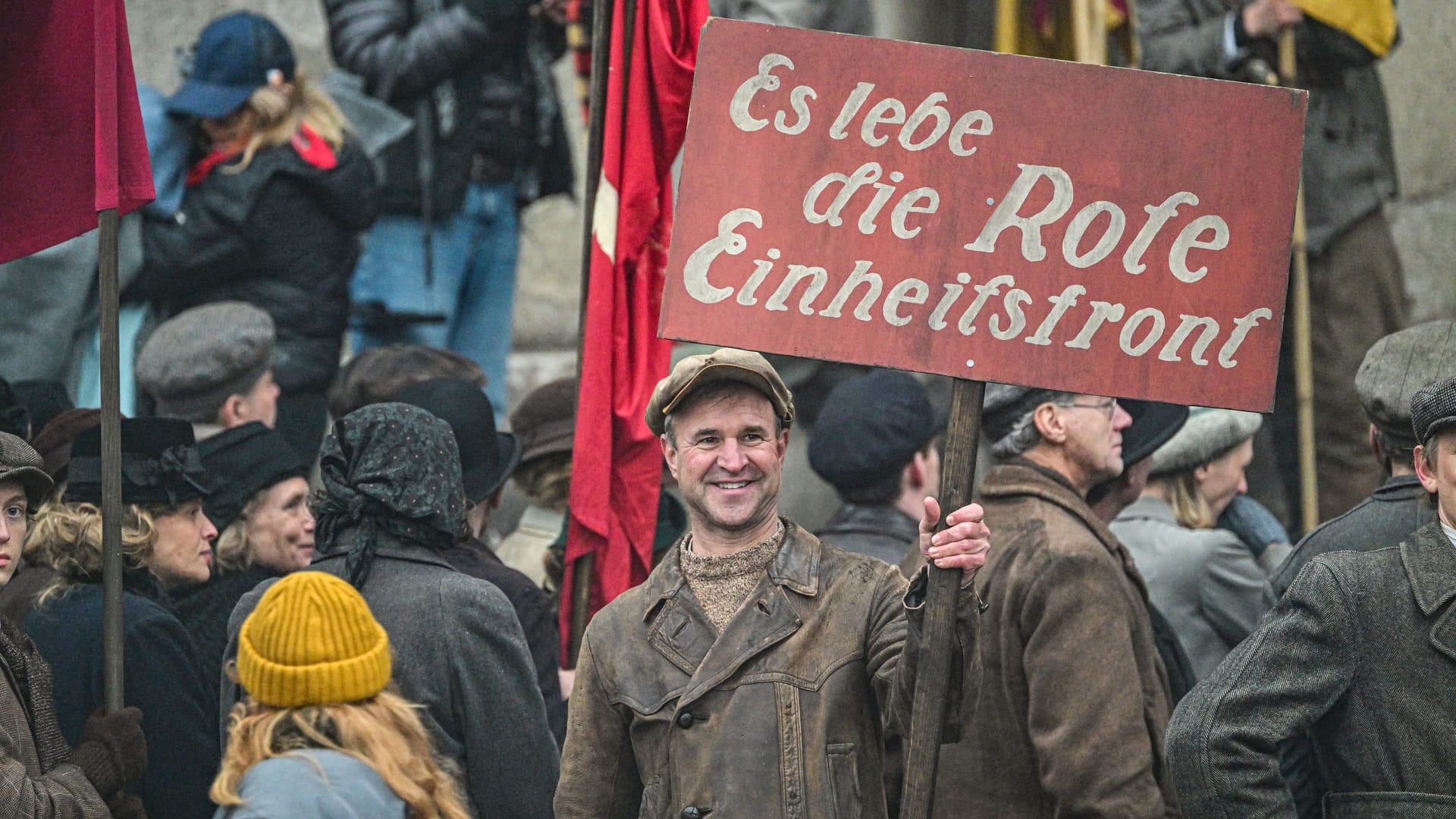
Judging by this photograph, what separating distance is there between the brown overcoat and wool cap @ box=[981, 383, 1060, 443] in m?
0.35

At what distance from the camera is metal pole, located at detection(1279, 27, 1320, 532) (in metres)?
7.71

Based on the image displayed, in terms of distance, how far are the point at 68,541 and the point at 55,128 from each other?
1.01 metres

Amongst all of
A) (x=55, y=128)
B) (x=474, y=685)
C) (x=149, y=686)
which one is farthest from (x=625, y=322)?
(x=149, y=686)

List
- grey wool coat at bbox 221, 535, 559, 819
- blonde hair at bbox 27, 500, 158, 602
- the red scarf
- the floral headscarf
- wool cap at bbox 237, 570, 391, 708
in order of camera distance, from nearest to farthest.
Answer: wool cap at bbox 237, 570, 391, 708 → grey wool coat at bbox 221, 535, 559, 819 → the floral headscarf → blonde hair at bbox 27, 500, 158, 602 → the red scarf

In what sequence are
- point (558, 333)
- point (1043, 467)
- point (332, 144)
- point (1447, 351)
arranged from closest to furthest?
point (1447, 351)
point (1043, 467)
point (332, 144)
point (558, 333)

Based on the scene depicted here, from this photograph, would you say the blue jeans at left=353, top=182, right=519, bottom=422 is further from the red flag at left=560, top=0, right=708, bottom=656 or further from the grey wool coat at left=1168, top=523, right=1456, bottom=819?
the grey wool coat at left=1168, top=523, right=1456, bottom=819

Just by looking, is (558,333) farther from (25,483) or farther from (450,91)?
(25,483)

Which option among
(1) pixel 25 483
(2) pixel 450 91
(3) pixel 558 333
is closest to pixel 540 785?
(1) pixel 25 483

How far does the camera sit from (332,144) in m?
7.88

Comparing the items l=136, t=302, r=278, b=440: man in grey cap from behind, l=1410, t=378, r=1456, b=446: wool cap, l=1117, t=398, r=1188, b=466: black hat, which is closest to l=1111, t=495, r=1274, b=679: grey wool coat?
l=1117, t=398, r=1188, b=466: black hat

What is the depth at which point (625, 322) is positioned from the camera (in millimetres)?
5777

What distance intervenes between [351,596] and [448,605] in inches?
25.1

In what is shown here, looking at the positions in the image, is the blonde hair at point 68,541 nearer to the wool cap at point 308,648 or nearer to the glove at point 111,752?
the glove at point 111,752

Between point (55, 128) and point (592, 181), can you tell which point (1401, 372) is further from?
point (55, 128)
